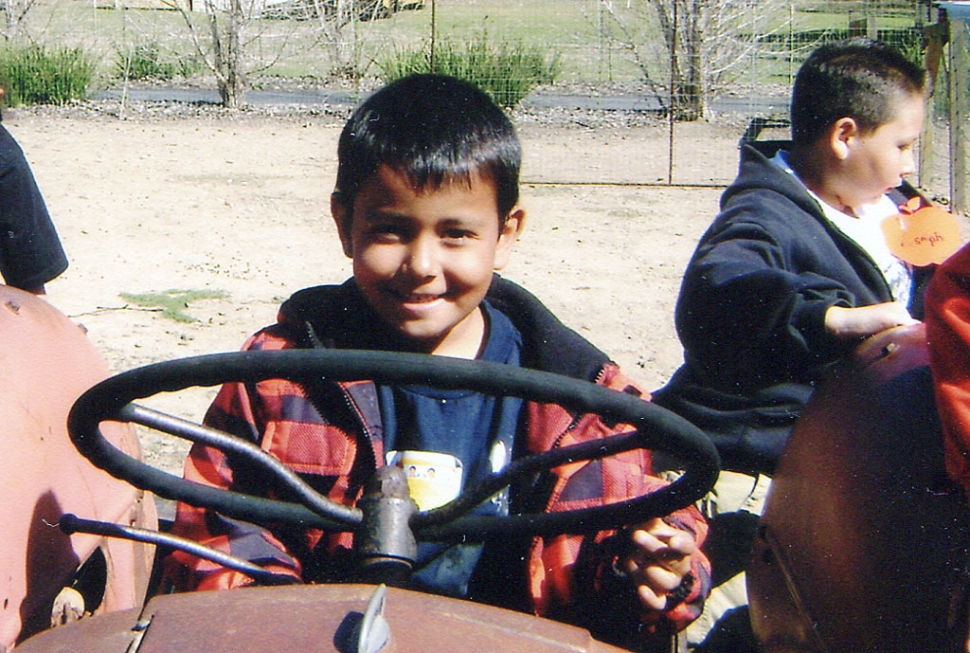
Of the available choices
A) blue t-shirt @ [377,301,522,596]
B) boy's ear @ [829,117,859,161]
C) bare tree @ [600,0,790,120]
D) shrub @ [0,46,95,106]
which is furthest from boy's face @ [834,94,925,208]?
shrub @ [0,46,95,106]

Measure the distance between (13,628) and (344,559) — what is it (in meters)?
0.45

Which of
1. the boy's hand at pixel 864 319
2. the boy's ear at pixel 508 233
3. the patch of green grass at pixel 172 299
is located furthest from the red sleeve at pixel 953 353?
the patch of green grass at pixel 172 299

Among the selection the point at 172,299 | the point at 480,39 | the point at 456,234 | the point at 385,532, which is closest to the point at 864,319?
the point at 456,234

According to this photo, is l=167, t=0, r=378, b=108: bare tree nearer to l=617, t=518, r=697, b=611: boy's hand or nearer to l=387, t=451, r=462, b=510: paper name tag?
l=387, t=451, r=462, b=510: paper name tag

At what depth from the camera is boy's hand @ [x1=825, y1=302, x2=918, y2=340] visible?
206 cm

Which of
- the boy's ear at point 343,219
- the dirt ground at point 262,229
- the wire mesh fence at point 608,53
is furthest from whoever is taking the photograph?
the wire mesh fence at point 608,53

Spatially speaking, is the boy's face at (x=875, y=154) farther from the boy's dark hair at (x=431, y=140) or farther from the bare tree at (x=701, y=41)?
the bare tree at (x=701, y=41)

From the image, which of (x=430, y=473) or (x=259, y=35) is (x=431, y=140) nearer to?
(x=430, y=473)

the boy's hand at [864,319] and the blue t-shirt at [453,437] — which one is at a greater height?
the boy's hand at [864,319]

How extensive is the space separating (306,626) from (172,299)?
465cm

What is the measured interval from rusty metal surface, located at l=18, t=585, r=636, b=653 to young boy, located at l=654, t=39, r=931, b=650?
122 centimetres

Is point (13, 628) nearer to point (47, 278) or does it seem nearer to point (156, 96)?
point (47, 278)

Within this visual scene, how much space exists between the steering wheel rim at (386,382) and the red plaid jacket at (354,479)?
0.20m

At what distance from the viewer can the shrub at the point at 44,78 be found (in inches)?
510
